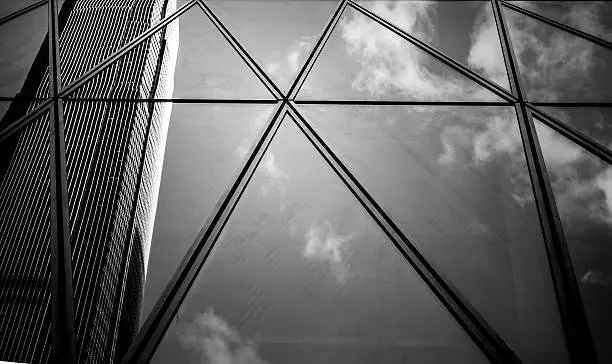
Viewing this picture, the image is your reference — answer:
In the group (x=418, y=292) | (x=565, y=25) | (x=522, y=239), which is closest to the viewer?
(x=418, y=292)

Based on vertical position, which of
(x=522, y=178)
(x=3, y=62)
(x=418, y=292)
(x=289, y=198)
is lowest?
(x=418, y=292)

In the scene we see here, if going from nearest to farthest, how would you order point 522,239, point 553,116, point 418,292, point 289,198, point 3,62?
point 418,292
point 522,239
point 289,198
point 553,116
point 3,62

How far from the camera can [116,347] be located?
428cm

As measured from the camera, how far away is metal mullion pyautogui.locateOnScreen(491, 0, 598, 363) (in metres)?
4.20

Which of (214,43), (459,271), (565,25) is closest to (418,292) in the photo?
(459,271)

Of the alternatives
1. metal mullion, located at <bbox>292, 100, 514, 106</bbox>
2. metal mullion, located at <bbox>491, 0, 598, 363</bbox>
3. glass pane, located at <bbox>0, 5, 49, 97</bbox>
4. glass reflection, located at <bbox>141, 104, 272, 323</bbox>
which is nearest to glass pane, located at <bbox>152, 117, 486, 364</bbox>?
glass reflection, located at <bbox>141, 104, 272, 323</bbox>

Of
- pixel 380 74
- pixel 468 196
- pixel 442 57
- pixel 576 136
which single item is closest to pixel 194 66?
pixel 380 74

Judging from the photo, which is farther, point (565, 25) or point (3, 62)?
point (565, 25)

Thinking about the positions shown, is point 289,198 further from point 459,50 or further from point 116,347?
point 459,50

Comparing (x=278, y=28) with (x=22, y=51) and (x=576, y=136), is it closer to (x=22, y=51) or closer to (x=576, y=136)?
(x=22, y=51)

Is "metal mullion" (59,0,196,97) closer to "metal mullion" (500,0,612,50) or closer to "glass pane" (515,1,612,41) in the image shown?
"metal mullion" (500,0,612,50)

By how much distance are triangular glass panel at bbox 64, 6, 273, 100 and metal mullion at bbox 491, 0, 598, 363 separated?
3.42 meters

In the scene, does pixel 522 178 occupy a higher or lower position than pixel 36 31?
lower

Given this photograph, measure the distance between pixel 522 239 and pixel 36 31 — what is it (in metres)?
7.57
